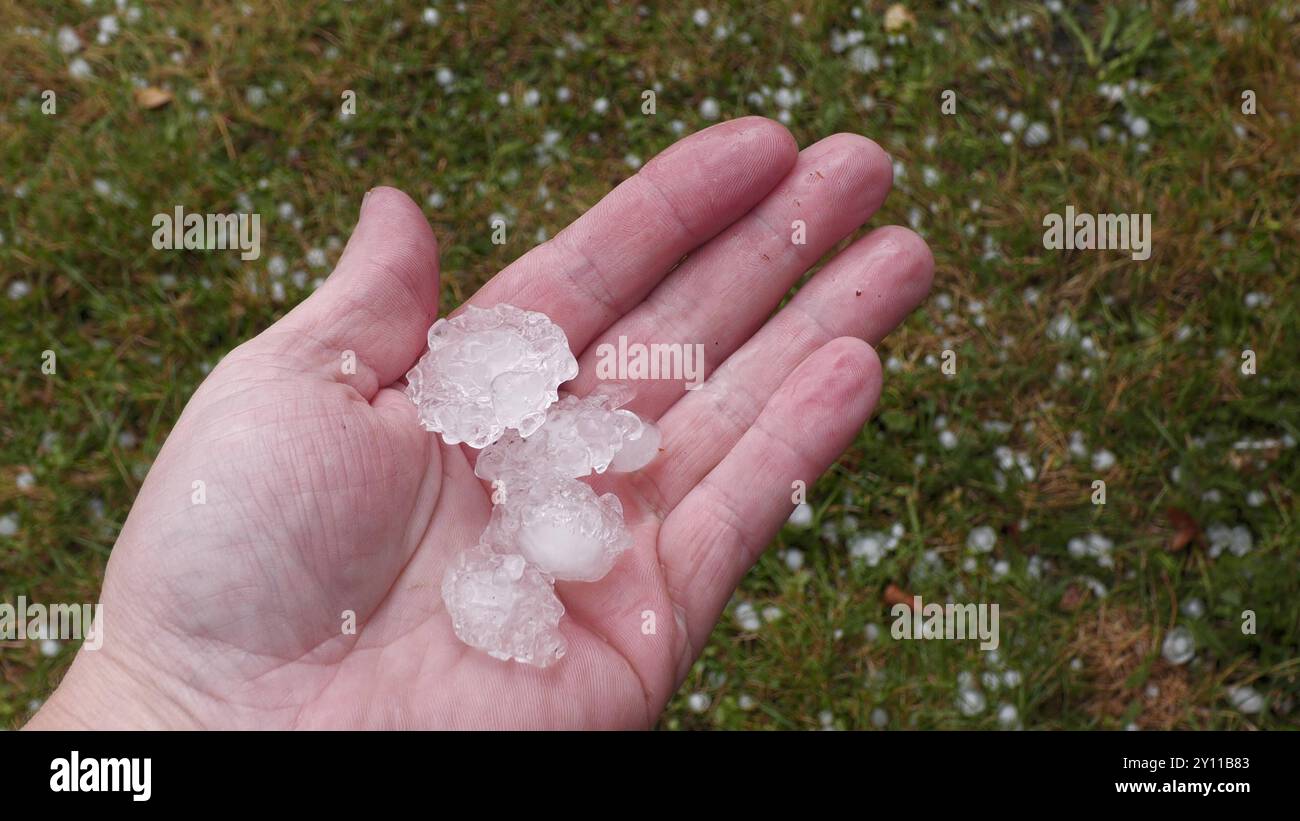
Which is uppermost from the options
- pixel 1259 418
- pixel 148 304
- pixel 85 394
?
pixel 148 304

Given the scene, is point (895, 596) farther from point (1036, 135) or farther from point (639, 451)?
point (1036, 135)

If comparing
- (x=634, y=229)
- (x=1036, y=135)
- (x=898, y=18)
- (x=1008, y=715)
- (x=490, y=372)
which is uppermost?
(x=898, y=18)

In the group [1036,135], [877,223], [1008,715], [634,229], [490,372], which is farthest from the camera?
[1036,135]

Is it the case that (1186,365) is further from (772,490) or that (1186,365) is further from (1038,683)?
(772,490)

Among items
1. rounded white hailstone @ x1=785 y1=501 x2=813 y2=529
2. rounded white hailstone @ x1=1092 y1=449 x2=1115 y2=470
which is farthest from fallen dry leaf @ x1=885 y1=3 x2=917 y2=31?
rounded white hailstone @ x1=785 y1=501 x2=813 y2=529

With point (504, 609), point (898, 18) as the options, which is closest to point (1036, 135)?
point (898, 18)

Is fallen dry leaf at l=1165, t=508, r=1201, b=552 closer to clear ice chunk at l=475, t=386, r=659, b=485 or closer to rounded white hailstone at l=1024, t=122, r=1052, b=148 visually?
rounded white hailstone at l=1024, t=122, r=1052, b=148
